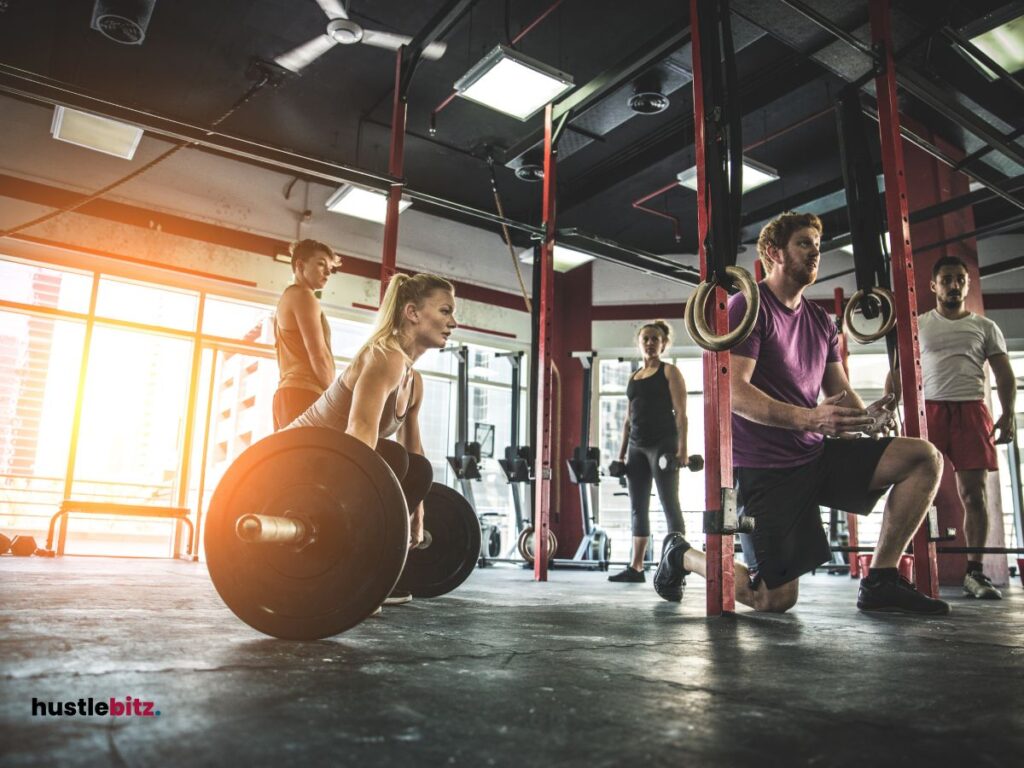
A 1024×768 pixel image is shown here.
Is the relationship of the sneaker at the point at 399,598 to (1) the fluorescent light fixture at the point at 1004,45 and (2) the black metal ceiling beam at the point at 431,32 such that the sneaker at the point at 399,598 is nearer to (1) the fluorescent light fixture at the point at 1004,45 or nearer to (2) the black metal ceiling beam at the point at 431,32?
(2) the black metal ceiling beam at the point at 431,32

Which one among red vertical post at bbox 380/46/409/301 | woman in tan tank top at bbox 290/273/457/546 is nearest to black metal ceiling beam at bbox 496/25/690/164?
red vertical post at bbox 380/46/409/301

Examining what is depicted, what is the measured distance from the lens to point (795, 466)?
89.6 inches

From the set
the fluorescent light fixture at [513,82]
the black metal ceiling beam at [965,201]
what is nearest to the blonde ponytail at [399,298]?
the fluorescent light fixture at [513,82]

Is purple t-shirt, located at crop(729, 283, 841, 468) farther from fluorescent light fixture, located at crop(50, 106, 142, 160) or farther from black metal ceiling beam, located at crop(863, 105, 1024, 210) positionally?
fluorescent light fixture, located at crop(50, 106, 142, 160)

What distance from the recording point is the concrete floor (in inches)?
27.7

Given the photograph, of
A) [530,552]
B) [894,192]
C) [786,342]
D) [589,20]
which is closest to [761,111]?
[589,20]

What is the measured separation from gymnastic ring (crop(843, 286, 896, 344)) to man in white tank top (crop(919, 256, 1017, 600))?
927mm

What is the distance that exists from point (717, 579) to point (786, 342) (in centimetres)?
80

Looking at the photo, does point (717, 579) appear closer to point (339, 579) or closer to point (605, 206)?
point (339, 579)

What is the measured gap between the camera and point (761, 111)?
621cm

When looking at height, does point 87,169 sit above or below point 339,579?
above

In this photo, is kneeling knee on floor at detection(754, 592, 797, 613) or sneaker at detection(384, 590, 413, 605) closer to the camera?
kneeling knee on floor at detection(754, 592, 797, 613)

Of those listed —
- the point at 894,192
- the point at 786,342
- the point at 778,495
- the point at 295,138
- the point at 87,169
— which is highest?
the point at 295,138

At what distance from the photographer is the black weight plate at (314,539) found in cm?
137
